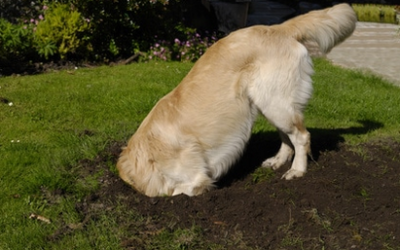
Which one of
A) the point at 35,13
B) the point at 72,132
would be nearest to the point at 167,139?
the point at 72,132

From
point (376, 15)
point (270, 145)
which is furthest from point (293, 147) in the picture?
point (376, 15)

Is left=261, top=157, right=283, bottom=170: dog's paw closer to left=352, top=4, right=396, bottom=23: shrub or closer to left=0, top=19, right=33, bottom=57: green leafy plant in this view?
left=0, top=19, right=33, bottom=57: green leafy plant

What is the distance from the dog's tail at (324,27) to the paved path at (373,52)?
4218mm

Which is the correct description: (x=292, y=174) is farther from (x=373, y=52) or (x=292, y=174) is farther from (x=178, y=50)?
(x=373, y=52)

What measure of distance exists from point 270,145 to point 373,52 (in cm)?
595

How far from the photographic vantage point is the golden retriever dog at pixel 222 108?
4.66 meters

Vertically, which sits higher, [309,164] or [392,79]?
[309,164]

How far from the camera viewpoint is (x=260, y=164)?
18.2ft

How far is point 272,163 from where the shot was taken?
5.43 m

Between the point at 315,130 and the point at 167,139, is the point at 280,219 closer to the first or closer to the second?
the point at 167,139

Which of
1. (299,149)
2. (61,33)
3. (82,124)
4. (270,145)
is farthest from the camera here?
(61,33)

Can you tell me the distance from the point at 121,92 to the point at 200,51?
261cm

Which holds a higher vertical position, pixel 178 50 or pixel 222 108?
pixel 222 108

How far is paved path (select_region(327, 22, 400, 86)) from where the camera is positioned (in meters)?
9.78
